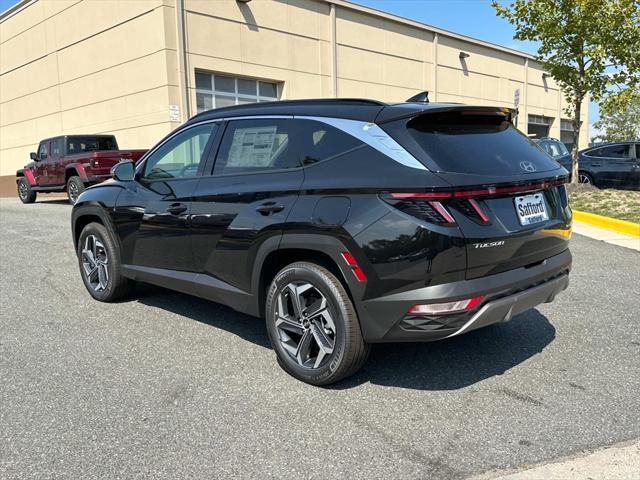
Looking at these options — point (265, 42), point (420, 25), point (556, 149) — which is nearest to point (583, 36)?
point (556, 149)

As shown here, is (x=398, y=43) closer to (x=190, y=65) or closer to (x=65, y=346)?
(x=190, y=65)

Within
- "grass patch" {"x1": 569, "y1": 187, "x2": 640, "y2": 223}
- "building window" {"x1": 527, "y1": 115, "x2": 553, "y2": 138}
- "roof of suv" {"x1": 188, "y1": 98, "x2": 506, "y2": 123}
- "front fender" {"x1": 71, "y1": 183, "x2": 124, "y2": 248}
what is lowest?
"grass patch" {"x1": 569, "y1": 187, "x2": 640, "y2": 223}

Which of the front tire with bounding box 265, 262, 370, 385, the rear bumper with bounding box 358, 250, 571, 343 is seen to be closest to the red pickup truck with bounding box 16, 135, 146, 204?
the front tire with bounding box 265, 262, 370, 385

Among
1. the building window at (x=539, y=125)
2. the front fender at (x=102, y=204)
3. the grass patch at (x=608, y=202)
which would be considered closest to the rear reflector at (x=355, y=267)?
the front fender at (x=102, y=204)

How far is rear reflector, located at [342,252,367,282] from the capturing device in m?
3.13

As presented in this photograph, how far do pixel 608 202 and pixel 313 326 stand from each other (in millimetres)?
10121

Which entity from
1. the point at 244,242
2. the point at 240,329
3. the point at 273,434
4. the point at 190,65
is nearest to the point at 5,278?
the point at 240,329

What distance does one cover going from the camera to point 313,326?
347 cm

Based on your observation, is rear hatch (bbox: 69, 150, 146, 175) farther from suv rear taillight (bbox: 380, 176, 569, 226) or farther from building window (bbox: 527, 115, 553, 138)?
building window (bbox: 527, 115, 553, 138)

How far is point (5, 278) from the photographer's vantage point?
21.5 ft

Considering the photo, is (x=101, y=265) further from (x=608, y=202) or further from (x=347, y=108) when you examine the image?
(x=608, y=202)

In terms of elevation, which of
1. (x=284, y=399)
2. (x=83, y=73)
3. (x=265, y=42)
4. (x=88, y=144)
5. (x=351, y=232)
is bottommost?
(x=284, y=399)

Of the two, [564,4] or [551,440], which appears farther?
[564,4]

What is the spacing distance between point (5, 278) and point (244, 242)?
4291 mm
